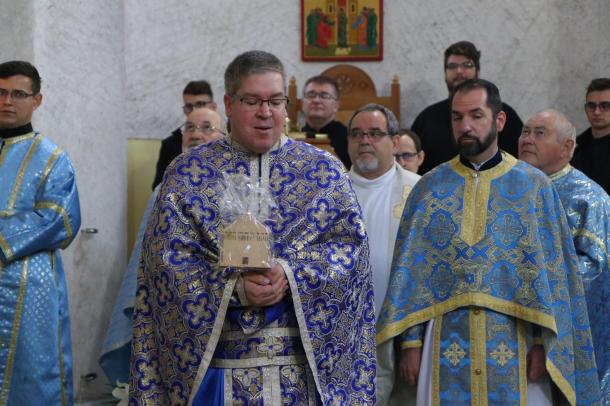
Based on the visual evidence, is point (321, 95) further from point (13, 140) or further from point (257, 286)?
point (257, 286)

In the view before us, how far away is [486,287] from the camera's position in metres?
4.62

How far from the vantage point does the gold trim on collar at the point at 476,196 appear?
4.71 meters

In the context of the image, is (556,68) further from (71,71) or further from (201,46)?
(71,71)

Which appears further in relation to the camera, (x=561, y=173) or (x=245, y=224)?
(x=561, y=173)

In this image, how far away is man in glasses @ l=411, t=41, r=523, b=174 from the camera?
7496mm

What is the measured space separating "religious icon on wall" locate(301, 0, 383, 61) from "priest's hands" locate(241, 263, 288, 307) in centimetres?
573

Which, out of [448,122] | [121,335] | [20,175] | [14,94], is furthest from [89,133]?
[448,122]

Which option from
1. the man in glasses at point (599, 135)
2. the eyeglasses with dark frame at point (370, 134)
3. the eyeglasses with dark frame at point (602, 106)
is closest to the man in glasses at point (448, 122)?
the man in glasses at point (599, 135)

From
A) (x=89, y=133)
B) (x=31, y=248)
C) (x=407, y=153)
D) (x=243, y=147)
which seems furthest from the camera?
(x=89, y=133)

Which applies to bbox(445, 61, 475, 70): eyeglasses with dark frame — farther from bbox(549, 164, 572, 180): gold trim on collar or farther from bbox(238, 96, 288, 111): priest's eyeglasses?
bbox(238, 96, 288, 111): priest's eyeglasses

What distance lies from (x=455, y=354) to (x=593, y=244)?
1111mm

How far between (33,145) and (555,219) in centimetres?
290

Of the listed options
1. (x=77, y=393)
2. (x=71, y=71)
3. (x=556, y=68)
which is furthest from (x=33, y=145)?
(x=556, y=68)

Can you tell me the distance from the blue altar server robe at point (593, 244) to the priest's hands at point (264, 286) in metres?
2.22
